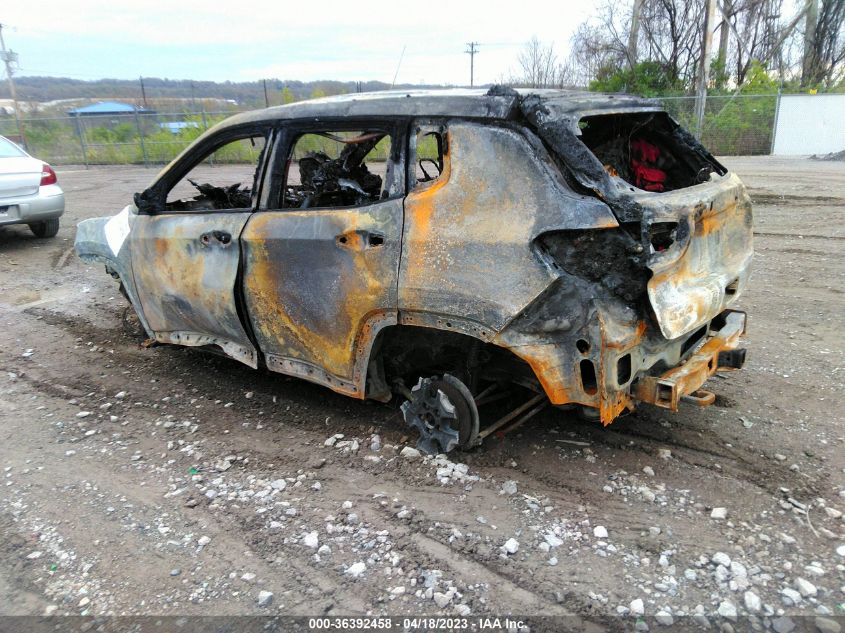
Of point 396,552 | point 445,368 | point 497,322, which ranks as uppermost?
point 497,322

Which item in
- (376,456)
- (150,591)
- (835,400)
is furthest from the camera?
(835,400)

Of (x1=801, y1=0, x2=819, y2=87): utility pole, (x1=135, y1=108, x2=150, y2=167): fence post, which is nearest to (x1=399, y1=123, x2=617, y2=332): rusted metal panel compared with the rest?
(x1=135, y1=108, x2=150, y2=167): fence post

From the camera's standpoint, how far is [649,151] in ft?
12.4

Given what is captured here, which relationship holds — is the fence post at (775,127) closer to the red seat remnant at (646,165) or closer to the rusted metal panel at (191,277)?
the red seat remnant at (646,165)

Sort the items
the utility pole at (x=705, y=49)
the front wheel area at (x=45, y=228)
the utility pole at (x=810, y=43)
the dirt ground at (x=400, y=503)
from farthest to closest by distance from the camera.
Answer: the utility pole at (x=810, y=43)
the utility pole at (x=705, y=49)
the front wheel area at (x=45, y=228)
the dirt ground at (x=400, y=503)

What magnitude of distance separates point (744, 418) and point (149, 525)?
3.33m

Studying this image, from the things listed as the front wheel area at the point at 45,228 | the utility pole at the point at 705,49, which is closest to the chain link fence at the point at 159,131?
the utility pole at the point at 705,49

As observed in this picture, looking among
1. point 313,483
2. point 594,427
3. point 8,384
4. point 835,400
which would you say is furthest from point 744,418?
point 8,384

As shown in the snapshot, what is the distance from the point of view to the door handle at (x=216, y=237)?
365 centimetres

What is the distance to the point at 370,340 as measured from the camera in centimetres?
325

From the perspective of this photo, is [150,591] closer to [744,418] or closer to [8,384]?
[8,384]

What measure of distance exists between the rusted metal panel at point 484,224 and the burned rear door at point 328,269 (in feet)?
0.49

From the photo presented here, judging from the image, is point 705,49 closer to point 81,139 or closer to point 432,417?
point 432,417

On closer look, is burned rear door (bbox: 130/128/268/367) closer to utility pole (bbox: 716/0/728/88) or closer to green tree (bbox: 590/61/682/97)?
green tree (bbox: 590/61/682/97)
